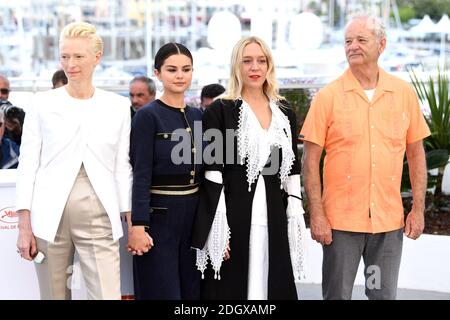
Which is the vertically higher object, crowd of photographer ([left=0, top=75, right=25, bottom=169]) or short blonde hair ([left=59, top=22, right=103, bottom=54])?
short blonde hair ([left=59, top=22, right=103, bottom=54])

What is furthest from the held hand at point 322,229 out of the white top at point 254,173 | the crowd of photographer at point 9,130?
the crowd of photographer at point 9,130

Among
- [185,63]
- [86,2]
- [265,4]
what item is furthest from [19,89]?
[86,2]

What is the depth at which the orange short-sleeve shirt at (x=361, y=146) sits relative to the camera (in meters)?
3.70

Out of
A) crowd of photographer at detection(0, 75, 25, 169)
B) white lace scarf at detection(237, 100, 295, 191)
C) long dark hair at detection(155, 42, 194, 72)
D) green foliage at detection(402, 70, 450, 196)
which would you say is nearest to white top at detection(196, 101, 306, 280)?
white lace scarf at detection(237, 100, 295, 191)

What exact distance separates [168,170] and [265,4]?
5.50m

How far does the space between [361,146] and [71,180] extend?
144 cm

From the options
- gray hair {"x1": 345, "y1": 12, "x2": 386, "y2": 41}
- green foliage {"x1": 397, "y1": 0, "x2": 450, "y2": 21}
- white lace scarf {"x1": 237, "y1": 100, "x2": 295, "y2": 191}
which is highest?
green foliage {"x1": 397, "y1": 0, "x2": 450, "y2": 21}

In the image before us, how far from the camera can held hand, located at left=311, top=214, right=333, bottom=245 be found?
376cm

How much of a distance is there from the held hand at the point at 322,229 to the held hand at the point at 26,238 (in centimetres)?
140

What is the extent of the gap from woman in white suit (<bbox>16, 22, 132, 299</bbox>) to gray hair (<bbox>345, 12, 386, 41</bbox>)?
1.37 meters

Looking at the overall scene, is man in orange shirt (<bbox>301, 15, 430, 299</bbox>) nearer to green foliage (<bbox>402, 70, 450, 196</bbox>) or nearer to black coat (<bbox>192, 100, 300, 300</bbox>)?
black coat (<bbox>192, 100, 300, 300</bbox>)

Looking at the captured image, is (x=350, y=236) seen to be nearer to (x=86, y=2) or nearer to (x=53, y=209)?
(x=53, y=209)

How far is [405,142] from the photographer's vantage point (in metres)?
3.86

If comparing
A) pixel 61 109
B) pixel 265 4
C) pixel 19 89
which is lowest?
pixel 19 89
